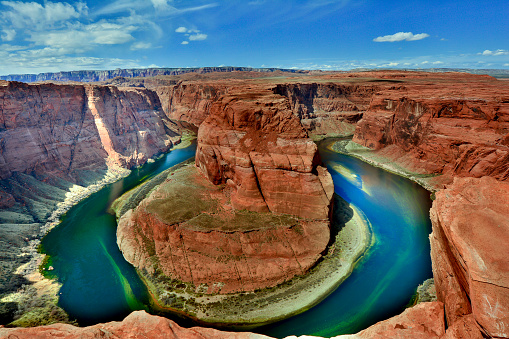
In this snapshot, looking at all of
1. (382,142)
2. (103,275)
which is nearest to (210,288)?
(103,275)

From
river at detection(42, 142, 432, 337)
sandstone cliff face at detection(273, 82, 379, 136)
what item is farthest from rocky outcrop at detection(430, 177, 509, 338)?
sandstone cliff face at detection(273, 82, 379, 136)

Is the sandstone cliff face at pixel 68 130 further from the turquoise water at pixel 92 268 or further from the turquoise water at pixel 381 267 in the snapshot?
the turquoise water at pixel 381 267

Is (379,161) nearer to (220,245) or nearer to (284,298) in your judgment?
(284,298)

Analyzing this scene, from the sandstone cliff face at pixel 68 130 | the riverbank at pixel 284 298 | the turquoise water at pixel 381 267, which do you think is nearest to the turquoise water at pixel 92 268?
the riverbank at pixel 284 298

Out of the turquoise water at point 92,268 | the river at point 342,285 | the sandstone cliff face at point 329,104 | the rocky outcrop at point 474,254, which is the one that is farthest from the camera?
the sandstone cliff face at point 329,104

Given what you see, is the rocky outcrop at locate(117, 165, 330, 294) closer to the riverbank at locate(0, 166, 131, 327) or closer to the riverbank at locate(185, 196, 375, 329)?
the riverbank at locate(185, 196, 375, 329)

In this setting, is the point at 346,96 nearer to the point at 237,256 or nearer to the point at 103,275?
the point at 237,256

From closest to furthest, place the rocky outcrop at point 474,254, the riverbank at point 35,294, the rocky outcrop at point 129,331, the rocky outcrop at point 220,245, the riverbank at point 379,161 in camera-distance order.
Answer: the rocky outcrop at point 474,254
the rocky outcrop at point 129,331
the riverbank at point 35,294
the rocky outcrop at point 220,245
the riverbank at point 379,161

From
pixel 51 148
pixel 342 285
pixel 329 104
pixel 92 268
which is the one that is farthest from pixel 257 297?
pixel 329 104
